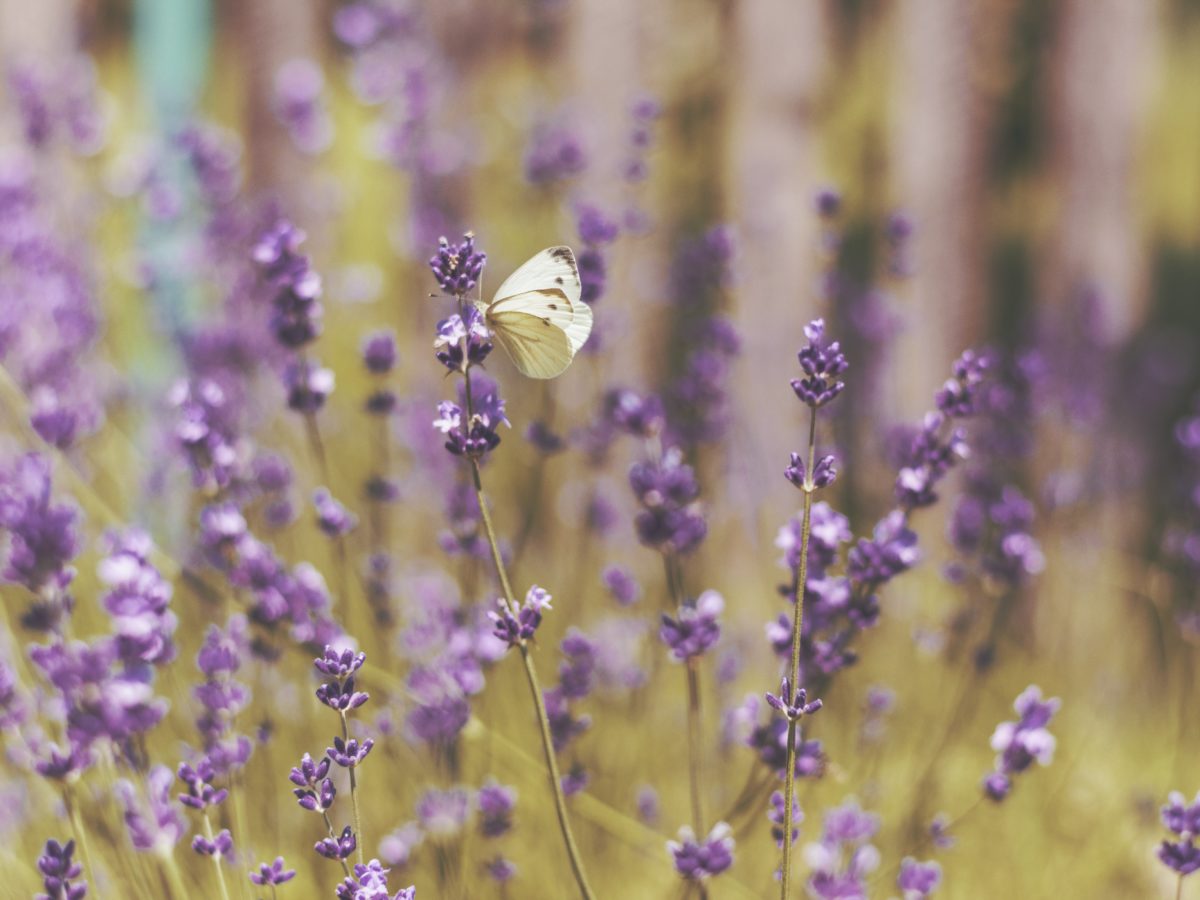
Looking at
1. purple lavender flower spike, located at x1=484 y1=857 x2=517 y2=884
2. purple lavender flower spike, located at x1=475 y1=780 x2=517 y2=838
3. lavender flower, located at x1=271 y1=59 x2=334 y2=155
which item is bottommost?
purple lavender flower spike, located at x1=484 y1=857 x2=517 y2=884

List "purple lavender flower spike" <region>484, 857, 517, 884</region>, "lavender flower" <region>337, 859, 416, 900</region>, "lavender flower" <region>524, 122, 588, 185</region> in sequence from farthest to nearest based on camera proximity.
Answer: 1. "lavender flower" <region>524, 122, 588, 185</region>
2. "purple lavender flower spike" <region>484, 857, 517, 884</region>
3. "lavender flower" <region>337, 859, 416, 900</region>

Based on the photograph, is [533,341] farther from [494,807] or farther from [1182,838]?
[1182,838]

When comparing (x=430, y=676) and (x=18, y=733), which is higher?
(x=430, y=676)

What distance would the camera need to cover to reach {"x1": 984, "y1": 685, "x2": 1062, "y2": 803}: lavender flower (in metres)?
1.15

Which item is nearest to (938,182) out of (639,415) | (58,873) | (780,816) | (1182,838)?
(639,415)

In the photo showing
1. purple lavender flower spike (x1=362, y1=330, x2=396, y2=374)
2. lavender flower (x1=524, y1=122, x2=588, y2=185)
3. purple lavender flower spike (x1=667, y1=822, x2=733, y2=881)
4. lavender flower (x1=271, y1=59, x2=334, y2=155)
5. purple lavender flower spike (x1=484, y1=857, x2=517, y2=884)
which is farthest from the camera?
lavender flower (x1=271, y1=59, x2=334, y2=155)

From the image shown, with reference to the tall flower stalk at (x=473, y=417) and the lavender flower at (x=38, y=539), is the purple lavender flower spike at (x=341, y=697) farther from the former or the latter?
the lavender flower at (x=38, y=539)

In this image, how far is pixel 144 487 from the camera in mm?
2242

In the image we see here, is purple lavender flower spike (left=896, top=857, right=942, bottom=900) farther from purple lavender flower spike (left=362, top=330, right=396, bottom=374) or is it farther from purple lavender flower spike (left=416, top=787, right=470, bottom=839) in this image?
purple lavender flower spike (left=362, top=330, right=396, bottom=374)

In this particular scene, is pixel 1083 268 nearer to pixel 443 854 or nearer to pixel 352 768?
pixel 443 854

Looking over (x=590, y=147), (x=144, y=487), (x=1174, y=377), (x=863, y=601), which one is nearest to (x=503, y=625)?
(x=863, y=601)

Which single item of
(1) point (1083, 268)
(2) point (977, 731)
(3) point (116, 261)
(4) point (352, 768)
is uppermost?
(1) point (1083, 268)

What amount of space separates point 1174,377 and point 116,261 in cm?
286

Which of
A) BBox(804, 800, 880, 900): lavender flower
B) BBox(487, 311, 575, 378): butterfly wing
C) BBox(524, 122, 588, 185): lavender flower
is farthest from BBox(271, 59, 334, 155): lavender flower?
BBox(804, 800, 880, 900): lavender flower
